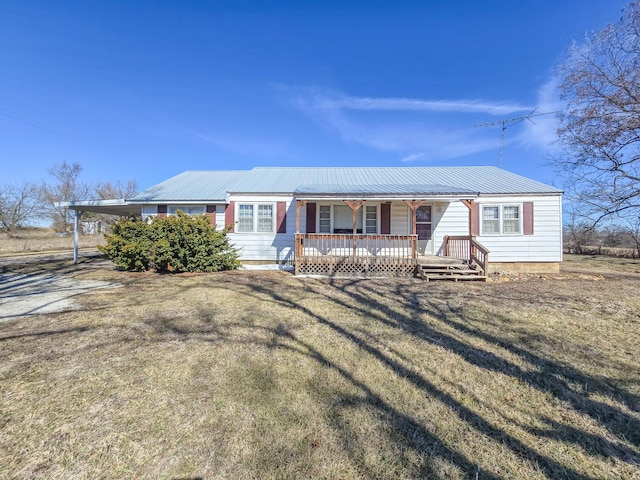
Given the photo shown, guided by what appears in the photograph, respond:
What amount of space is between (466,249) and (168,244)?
36.8ft

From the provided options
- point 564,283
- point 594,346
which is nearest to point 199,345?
point 594,346

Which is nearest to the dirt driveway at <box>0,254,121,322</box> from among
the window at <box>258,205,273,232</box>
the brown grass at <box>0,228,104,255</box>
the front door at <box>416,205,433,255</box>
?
the window at <box>258,205,273,232</box>

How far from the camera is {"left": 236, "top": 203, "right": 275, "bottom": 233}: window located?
12.2 metres

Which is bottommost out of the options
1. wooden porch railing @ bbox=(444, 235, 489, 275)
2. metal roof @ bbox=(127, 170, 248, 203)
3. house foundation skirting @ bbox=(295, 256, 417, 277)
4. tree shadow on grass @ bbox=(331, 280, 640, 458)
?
tree shadow on grass @ bbox=(331, 280, 640, 458)

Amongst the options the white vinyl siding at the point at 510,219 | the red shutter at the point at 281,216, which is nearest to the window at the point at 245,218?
the red shutter at the point at 281,216

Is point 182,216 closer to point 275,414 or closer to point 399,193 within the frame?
point 399,193

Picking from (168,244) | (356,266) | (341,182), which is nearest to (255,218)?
(168,244)

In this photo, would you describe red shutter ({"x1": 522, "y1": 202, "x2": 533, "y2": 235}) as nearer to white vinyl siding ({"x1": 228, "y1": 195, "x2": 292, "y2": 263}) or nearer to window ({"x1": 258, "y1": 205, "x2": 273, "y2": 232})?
white vinyl siding ({"x1": 228, "y1": 195, "x2": 292, "y2": 263})

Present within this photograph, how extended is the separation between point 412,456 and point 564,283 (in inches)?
403

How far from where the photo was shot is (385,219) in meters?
12.2

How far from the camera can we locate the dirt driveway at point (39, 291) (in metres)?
5.76

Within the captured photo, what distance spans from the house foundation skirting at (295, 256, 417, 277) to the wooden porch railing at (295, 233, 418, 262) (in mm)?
126

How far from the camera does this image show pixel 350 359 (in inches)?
147

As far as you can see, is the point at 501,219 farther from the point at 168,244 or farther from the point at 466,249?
the point at 168,244
